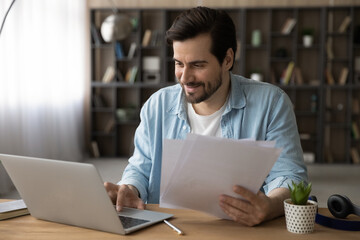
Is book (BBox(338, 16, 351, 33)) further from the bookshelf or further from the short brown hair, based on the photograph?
the short brown hair

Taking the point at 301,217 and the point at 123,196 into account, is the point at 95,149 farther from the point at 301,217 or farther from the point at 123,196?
the point at 301,217

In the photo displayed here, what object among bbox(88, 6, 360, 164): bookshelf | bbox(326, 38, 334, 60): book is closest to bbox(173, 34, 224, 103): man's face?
bbox(88, 6, 360, 164): bookshelf

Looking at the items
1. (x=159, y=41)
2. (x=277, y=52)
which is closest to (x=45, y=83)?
(x=159, y=41)

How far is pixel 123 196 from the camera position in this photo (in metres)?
1.43

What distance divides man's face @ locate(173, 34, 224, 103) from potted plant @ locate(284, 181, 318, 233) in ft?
2.06

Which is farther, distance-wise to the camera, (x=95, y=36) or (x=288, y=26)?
(x=95, y=36)

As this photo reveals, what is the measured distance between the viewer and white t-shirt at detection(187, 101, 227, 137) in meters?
1.80

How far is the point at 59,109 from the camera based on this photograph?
5.78 m

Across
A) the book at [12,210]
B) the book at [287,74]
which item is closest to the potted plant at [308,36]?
the book at [287,74]

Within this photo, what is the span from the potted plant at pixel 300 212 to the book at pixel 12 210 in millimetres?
770

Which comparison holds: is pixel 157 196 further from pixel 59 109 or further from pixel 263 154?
pixel 59 109

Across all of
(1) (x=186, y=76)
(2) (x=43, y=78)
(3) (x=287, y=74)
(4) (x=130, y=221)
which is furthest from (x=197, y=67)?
(3) (x=287, y=74)

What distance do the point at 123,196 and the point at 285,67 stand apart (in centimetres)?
561

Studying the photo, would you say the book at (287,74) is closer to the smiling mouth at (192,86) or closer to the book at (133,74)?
the book at (133,74)
